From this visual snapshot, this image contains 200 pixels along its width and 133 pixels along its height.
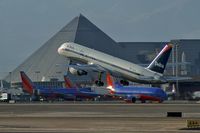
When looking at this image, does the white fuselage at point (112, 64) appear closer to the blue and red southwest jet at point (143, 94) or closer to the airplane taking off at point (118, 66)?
the airplane taking off at point (118, 66)

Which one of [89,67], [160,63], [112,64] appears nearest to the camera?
[89,67]

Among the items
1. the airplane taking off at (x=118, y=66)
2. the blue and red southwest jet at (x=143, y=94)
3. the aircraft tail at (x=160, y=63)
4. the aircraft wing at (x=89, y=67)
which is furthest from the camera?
the aircraft tail at (x=160, y=63)

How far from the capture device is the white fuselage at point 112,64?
15275cm

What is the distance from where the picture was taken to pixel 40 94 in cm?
18912

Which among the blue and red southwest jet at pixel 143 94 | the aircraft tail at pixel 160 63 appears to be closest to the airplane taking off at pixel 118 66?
the aircraft tail at pixel 160 63

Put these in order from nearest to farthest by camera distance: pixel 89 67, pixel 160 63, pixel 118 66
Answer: pixel 89 67 < pixel 160 63 < pixel 118 66

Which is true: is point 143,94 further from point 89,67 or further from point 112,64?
point 89,67

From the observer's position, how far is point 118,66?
527ft

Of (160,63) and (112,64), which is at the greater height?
(112,64)

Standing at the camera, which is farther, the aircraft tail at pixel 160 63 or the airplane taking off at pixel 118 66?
the aircraft tail at pixel 160 63

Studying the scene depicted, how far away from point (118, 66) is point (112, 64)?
2482 mm

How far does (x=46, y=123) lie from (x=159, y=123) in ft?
38.5

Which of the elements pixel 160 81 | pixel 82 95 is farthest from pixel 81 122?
pixel 82 95

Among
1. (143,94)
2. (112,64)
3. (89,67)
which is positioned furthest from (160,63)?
(89,67)
